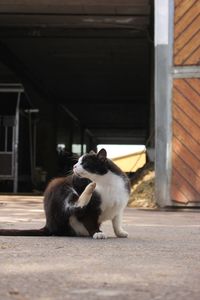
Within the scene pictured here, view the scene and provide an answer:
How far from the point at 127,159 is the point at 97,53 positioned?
32.1 metres

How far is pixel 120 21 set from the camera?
54.3ft

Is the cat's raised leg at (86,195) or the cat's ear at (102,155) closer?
the cat's raised leg at (86,195)

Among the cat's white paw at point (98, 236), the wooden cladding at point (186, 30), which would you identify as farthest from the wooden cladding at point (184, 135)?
the cat's white paw at point (98, 236)

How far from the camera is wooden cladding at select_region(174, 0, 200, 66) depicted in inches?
443

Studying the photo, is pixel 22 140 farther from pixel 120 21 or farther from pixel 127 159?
pixel 127 159

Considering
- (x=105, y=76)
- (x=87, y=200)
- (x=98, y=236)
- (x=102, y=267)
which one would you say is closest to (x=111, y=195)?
(x=87, y=200)

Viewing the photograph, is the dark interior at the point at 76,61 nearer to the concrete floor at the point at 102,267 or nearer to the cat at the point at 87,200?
the cat at the point at 87,200

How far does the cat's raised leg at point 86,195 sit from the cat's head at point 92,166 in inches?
10.1

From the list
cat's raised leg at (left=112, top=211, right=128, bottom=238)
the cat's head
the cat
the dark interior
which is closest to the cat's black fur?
the cat

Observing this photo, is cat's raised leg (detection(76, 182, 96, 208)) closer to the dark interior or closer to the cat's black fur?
the cat's black fur

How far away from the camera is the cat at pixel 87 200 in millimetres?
5523

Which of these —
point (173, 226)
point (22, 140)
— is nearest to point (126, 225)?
point (173, 226)

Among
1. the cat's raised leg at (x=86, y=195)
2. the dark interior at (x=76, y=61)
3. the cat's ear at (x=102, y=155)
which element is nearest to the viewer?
the cat's raised leg at (x=86, y=195)

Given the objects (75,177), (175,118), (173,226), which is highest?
(175,118)
